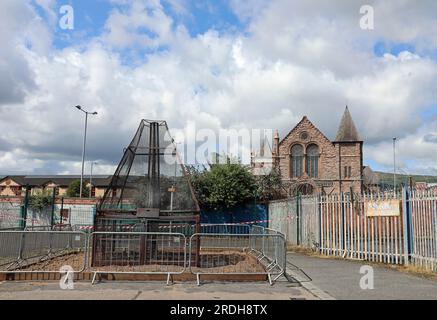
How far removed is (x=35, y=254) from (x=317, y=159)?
41.1 meters

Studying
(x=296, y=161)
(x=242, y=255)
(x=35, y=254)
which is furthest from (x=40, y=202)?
(x=296, y=161)

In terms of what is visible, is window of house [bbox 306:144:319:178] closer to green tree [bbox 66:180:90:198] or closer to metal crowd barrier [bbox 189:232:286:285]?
metal crowd barrier [bbox 189:232:286:285]

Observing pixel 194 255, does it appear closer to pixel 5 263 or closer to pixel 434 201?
pixel 5 263

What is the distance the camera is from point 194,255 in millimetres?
10797

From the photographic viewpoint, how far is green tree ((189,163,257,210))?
30.2 metres

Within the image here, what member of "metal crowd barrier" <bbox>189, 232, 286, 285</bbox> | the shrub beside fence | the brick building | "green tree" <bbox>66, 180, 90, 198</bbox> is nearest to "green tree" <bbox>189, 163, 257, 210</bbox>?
the shrub beside fence

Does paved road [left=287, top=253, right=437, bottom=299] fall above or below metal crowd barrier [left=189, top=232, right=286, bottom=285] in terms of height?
below

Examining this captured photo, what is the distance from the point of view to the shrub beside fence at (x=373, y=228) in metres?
11.1

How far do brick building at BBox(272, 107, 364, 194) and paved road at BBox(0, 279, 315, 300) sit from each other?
130ft

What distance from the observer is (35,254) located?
497 inches

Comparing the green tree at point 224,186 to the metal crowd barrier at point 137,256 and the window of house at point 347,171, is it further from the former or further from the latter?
the window of house at point 347,171

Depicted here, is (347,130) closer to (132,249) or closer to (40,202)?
(40,202)

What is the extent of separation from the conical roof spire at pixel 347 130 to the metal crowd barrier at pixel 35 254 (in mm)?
42163
